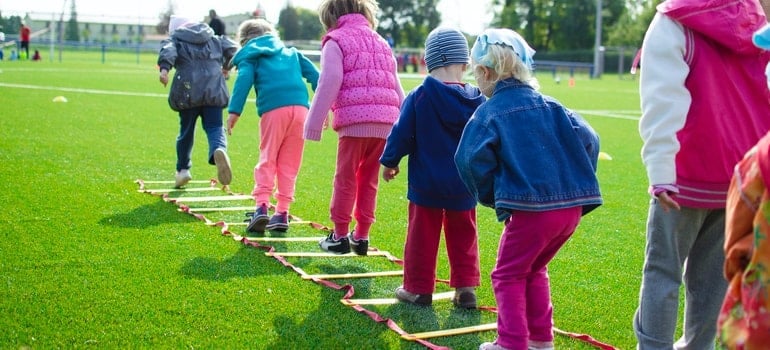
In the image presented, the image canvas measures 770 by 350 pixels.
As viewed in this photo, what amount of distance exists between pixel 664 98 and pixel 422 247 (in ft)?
6.03

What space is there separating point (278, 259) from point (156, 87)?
774 inches

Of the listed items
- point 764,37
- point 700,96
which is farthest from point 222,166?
point 764,37

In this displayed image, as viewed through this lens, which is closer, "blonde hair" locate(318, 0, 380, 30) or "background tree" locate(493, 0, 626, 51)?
"blonde hair" locate(318, 0, 380, 30)

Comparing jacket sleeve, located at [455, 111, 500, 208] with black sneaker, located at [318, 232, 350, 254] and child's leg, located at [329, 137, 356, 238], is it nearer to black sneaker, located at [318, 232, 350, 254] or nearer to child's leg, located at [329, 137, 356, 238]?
child's leg, located at [329, 137, 356, 238]

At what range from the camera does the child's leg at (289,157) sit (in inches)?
259

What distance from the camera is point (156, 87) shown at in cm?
2417

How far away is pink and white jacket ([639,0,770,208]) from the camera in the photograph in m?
3.24

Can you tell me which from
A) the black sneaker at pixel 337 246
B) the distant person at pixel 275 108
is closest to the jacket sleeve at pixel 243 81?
the distant person at pixel 275 108

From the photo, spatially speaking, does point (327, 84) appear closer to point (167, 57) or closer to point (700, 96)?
point (167, 57)

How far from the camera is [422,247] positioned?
15.5 ft

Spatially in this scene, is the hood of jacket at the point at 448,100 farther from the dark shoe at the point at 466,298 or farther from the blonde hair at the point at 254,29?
the blonde hair at the point at 254,29

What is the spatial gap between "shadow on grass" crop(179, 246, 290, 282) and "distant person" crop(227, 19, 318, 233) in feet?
2.97

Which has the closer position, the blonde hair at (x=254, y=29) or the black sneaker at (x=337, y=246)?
the black sneaker at (x=337, y=246)

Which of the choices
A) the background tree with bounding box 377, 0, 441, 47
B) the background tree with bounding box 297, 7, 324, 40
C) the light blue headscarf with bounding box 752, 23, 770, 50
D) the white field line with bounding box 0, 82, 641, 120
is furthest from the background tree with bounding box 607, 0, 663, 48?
the light blue headscarf with bounding box 752, 23, 770, 50
